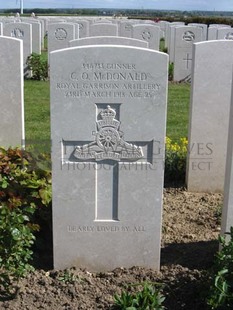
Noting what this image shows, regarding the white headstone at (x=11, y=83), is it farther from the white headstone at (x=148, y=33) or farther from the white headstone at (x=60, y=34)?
the white headstone at (x=148, y=33)

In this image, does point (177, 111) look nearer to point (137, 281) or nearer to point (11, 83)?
point (11, 83)

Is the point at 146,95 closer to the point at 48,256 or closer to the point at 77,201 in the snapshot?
the point at 77,201

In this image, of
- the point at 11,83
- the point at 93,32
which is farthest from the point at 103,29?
the point at 11,83

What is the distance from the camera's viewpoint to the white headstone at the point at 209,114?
5324 millimetres

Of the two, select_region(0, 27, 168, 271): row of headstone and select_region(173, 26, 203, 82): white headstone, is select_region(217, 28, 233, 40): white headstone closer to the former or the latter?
select_region(173, 26, 203, 82): white headstone

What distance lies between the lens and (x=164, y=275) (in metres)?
3.77

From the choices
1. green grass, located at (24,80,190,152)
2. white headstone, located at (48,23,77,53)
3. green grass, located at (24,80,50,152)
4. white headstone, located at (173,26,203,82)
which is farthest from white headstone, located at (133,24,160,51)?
green grass, located at (24,80,50,152)

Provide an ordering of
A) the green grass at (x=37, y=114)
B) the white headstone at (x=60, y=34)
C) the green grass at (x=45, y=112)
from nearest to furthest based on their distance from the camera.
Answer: the green grass at (x=37, y=114), the green grass at (x=45, y=112), the white headstone at (x=60, y=34)

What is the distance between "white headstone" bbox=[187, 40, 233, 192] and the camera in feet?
17.5

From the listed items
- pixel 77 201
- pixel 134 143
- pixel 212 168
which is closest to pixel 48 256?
pixel 77 201

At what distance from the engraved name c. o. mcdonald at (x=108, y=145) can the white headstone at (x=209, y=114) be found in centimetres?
199

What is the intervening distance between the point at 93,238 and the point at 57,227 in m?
0.27

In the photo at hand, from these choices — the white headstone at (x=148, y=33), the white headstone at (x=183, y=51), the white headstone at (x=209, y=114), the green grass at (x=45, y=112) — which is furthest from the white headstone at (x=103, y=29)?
the white headstone at (x=209, y=114)

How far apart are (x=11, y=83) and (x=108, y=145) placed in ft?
6.42
